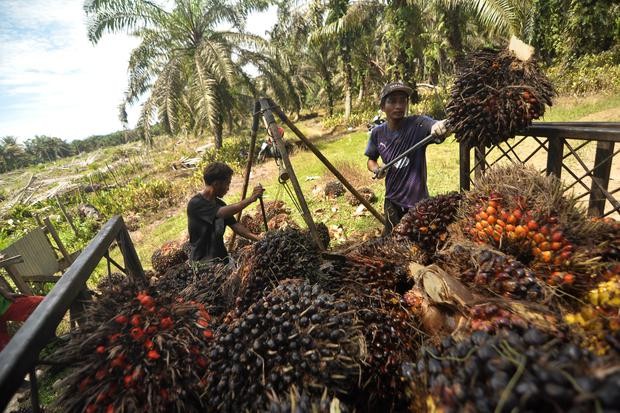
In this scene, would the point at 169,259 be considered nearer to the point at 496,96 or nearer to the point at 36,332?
the point at 36,332

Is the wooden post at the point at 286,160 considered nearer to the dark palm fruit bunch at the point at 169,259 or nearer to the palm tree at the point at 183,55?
the dark palm fruit bunch at the point at 169,259

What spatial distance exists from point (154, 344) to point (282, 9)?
75.8 feet

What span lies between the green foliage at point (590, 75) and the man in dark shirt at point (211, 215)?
13.8 m

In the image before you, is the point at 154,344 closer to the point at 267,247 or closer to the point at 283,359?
the point at 283,359

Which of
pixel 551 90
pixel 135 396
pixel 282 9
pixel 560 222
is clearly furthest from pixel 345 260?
pixel 282 9

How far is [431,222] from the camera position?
186 centimetres

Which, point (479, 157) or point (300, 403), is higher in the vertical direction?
point (479, 157)

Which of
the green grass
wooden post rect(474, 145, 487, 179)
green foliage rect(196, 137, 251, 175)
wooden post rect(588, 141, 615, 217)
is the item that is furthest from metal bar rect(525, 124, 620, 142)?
green foliage rect(196, 137, 251, 175)

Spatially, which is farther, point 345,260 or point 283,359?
point 345,260

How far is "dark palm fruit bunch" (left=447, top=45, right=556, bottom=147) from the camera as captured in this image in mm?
1728

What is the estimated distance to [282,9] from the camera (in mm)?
20078

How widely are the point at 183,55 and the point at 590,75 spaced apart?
57.3 feet

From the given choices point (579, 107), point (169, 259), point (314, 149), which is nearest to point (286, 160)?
point (314, 149)

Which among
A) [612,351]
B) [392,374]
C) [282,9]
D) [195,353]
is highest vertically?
[282,9]
